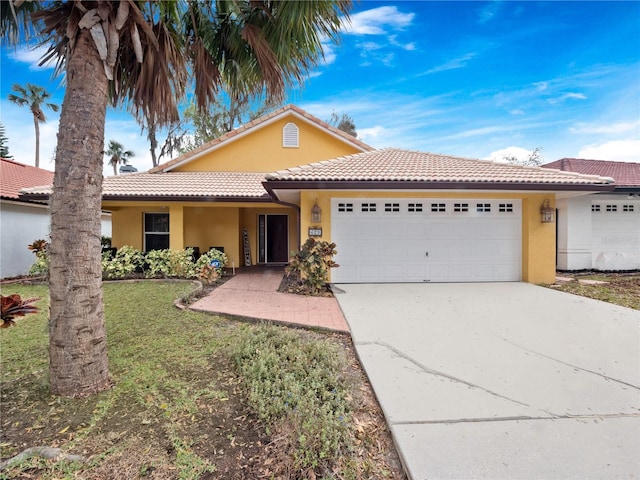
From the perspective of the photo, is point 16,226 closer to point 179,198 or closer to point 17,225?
point 17,225

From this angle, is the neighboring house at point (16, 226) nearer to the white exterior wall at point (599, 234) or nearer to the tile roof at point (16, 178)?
the tile roof at point (16, 178)

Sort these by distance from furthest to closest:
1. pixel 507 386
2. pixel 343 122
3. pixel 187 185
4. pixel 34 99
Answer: pixel 343 122 → pixel 34 99 → pixel 187 185 → pixel 507 386

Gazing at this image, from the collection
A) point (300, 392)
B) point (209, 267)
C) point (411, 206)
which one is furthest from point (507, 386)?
point (209, 267)

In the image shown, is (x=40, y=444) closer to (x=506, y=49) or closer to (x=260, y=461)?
(x=260, y=461)

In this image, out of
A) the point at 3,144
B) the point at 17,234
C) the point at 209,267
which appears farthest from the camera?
the point at 3,144

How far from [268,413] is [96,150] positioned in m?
3.14

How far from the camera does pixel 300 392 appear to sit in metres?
3.12

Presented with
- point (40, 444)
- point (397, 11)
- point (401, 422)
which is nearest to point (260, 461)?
point (401, 422)

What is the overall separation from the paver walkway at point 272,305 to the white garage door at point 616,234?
11.9m

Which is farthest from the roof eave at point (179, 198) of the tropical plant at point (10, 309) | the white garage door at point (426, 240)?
the tropical plant at point (10, 309)

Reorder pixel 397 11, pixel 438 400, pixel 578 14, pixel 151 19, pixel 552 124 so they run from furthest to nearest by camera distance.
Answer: pixel 552 124 < pixel 578 14 < pixel 397 11 < pixel 151 19 < pixel 438 400

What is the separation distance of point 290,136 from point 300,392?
500 inches

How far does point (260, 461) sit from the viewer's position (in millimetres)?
2338

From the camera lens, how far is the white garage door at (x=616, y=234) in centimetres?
1236
